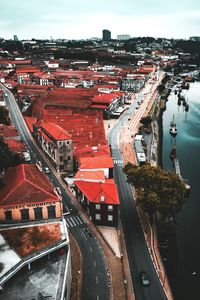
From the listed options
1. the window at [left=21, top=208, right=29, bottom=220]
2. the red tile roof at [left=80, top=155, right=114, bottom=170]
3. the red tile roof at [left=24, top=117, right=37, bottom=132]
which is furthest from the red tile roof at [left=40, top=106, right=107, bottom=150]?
the window at [left=21, top=208, right=29, bottom=220]

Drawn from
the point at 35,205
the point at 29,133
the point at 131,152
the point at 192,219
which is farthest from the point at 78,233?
the point at 29,133

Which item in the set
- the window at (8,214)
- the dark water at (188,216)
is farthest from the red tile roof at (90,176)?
the window at (8,214)

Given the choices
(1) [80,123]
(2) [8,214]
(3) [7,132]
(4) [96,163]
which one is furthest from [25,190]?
(1) [80,123]

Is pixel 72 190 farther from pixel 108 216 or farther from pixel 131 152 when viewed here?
pixel 131 152

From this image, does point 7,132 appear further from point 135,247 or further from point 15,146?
point 135,247

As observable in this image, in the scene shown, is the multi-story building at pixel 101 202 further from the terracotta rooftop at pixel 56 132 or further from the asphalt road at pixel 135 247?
the terracotta rooftop at pixel 56 132

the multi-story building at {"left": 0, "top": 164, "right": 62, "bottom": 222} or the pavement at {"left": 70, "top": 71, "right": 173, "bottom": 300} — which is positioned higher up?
the multi-story building at {"left": 0, "top": 164, "right": 62, "bottom": 222}

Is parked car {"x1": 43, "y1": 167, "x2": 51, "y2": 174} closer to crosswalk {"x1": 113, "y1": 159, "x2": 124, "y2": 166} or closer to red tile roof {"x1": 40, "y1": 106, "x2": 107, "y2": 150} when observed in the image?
red tile roof {"x1": 40, "y1": 106, "x2": 107, "y2": 150}
